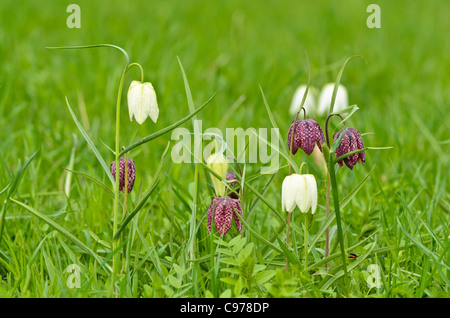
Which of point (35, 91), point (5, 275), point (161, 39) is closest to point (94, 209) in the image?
point (5, 275)

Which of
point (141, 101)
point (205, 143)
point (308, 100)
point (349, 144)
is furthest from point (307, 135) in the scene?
point (308, 100)

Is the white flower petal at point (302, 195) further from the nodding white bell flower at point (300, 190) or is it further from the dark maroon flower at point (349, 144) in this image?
the dark maroon flower at point (349, 144)

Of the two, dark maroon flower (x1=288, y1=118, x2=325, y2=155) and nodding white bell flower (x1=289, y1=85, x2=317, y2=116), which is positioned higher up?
nodding white bell flower (x1=289, y1=85, x2=317, y2=116)

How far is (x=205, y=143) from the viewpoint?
2422mm

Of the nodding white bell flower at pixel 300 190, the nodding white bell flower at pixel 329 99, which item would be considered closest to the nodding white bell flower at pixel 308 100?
the nodding white bell flower at pixel 329 99

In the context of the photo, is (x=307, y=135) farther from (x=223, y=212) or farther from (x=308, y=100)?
(x=308, y=100)

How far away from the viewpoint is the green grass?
1280 mm

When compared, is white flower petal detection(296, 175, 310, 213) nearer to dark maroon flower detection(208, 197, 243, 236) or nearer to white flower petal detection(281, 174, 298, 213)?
A: white flower petal detection(281, 174, 298, 213)

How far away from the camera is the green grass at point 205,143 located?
1280mm

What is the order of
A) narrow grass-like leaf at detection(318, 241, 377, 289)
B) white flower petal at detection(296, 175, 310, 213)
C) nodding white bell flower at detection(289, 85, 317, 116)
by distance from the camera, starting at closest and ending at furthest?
white flower petal at detection(296, 175, 310, 213) → narrow grass-like leaf at detection(318, 241, 377, 289) → nodding white bell flower at detection(289, 85, 317, 116)

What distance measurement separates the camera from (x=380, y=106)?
3232mm

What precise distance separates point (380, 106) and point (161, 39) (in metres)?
1.42

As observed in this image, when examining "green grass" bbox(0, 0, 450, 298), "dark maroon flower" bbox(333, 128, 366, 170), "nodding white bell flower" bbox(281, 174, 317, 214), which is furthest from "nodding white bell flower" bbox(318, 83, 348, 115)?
"nodding white bell flower" bbox(281, 174, 317, 214)

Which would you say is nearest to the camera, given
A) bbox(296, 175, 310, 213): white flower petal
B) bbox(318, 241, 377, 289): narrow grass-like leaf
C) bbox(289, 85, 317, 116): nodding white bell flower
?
bbox(296, 175, 310, 213): white flower petal
